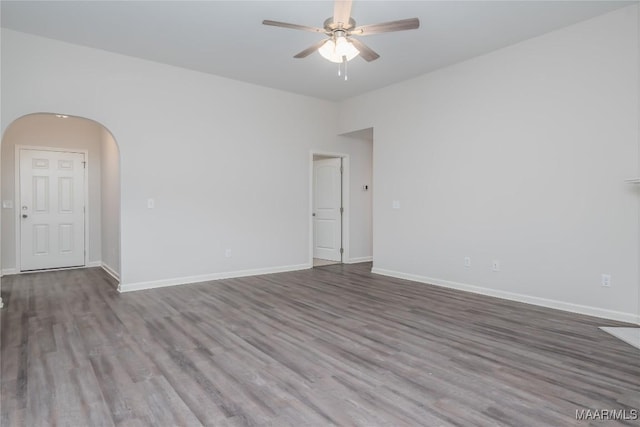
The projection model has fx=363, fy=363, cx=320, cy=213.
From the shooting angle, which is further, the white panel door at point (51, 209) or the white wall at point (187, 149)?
the white panel door at point (51, 209)

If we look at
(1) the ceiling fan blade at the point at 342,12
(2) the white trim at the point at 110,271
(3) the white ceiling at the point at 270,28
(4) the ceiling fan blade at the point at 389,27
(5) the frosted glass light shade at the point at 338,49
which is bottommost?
(2) the white trim at the point at 110,271

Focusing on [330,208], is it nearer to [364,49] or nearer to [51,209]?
[364,49]

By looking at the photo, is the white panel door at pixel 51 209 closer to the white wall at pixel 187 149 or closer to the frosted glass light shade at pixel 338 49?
the white wall at pixel 187 149

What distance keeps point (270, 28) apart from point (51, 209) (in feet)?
16.7

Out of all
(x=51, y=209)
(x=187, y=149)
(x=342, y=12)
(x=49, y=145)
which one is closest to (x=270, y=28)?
(x=342, y=12)

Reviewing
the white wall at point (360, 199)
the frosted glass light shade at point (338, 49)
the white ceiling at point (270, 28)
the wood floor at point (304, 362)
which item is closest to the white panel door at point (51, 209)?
the wood floor at point (304, 362)

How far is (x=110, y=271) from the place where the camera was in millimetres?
6012

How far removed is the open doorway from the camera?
7129mm

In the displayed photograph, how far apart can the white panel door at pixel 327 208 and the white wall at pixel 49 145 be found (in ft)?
13.6

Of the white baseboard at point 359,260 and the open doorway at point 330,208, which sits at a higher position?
the open doorway at point 330,208

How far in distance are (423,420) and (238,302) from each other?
9.21 feet

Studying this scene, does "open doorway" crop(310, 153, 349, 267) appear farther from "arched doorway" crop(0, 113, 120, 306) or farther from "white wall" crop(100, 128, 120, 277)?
"arched doorway" crop(0, 113, 120, 306)

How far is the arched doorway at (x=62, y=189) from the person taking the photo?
5.80 m

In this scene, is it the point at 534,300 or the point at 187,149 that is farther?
the point at 187,149
